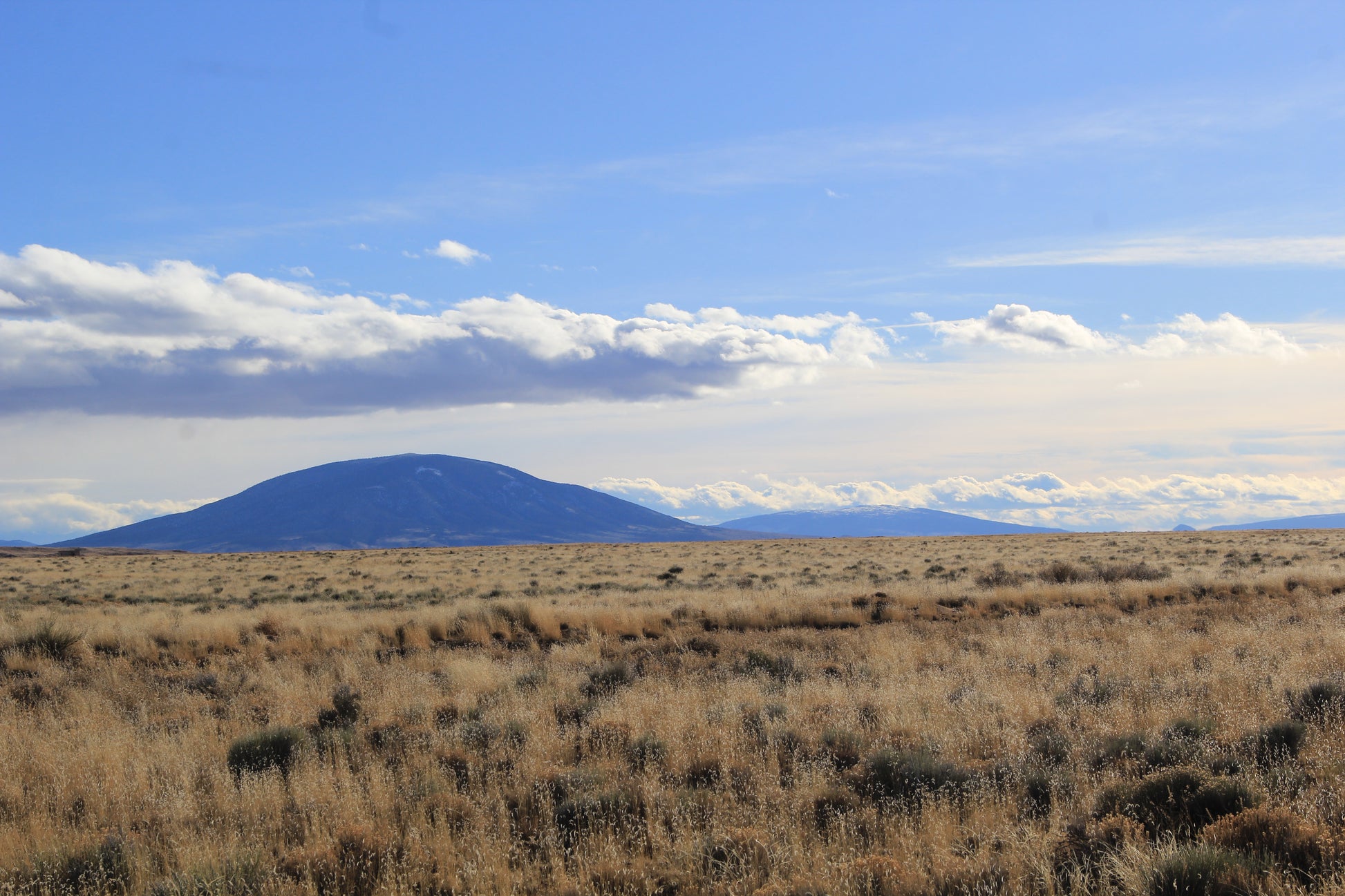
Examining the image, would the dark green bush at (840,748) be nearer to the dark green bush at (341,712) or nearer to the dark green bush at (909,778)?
the dark green bush at (909,778)

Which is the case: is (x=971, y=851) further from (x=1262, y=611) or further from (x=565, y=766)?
(x=1262, y=611)

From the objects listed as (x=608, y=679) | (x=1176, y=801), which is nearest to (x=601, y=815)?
(x=1176, y=801)

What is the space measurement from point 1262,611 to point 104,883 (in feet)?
69.5

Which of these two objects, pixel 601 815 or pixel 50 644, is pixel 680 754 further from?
pixel 50 644

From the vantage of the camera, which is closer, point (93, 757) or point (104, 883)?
point (104, 883)

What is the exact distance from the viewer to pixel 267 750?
906 cm

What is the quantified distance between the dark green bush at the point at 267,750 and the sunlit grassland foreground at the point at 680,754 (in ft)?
0.14

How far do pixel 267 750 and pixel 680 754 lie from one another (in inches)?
174

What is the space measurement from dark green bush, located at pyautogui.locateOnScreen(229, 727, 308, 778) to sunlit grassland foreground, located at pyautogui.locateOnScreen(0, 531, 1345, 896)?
4 cm

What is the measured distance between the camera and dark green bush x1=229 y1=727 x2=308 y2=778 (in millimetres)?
8734

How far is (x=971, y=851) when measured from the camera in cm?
600

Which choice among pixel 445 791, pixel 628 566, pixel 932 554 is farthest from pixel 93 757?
pixel 932 554

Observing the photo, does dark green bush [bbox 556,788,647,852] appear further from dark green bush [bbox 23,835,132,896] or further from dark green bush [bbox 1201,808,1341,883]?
dark green bush [bbox 1201,808,1341,883]

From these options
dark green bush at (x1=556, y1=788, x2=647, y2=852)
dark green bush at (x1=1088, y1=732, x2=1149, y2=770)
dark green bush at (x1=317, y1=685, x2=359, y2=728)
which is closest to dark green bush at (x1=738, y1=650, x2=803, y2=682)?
dark green bush at (x1=1088, y1=732, x2=1149, y2=770)
